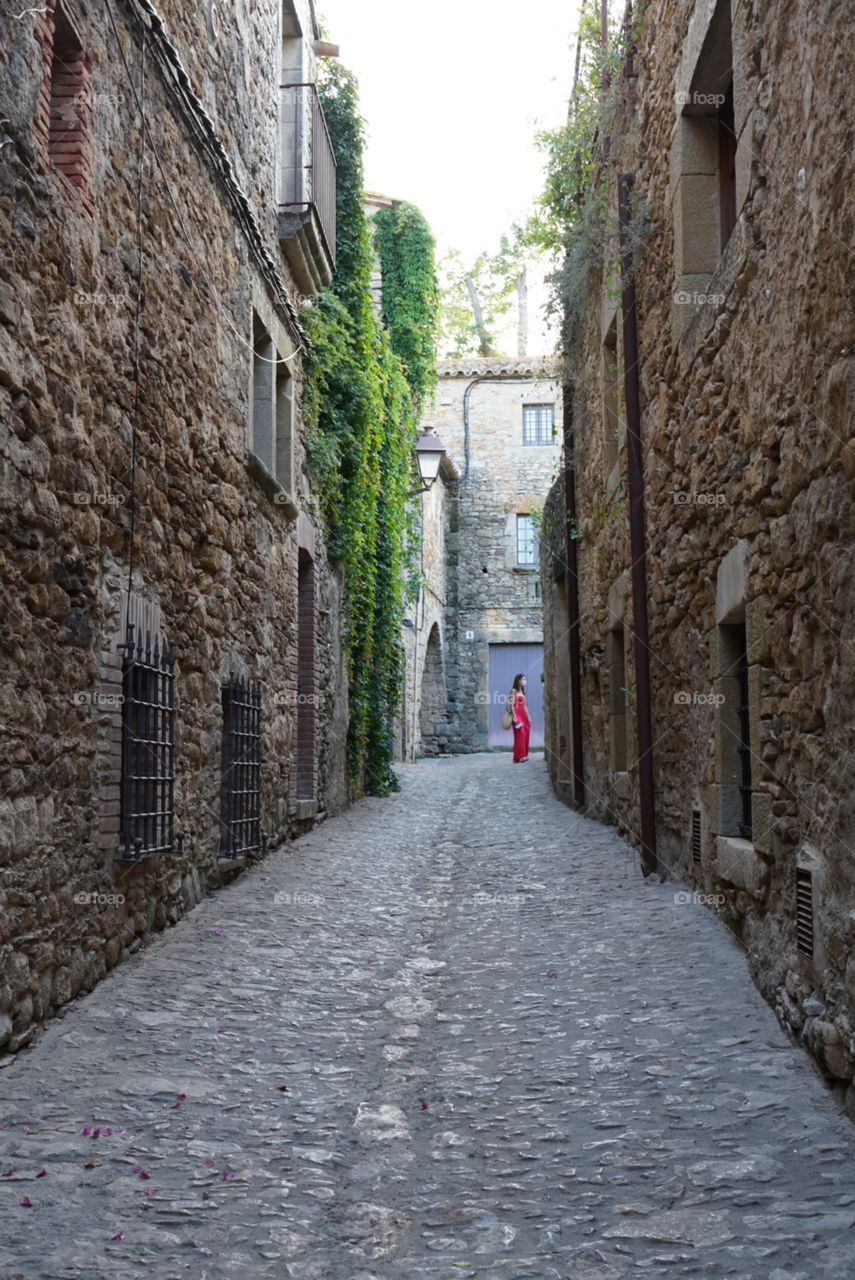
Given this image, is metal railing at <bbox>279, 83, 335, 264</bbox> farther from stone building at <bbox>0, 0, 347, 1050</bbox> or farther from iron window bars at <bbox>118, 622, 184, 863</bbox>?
iron window bars at <bbox>118, 622, 184, 863</bbox>

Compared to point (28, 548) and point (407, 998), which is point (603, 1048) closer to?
point (407, 998)

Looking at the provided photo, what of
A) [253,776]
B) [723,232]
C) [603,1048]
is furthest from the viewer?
[253,776]

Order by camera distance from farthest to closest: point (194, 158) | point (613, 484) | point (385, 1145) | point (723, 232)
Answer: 1. point (613, 484)
2. point (194, 158)
3. point (723, 232)
4. point (385, 1145)

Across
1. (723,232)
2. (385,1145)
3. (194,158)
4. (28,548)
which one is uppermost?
(194,158)

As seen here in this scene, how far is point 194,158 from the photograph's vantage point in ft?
21.7

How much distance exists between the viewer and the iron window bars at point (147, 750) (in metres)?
5.09

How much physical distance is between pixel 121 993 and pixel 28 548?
1766 mm

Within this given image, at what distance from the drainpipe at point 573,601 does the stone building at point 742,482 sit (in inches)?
77.9

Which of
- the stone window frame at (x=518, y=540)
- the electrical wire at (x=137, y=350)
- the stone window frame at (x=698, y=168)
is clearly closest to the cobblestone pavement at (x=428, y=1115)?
the electrical wire at (x=137, y=350)

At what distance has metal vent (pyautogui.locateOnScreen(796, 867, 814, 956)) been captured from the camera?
356 cm

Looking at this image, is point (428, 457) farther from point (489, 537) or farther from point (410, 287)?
point (489, 537)

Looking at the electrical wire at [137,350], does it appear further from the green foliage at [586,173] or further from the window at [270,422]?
the green foliage at [586,173]

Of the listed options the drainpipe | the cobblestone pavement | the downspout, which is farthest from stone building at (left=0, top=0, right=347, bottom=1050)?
the drainpipe

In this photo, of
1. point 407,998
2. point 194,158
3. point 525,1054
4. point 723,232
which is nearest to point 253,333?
point 194,158
